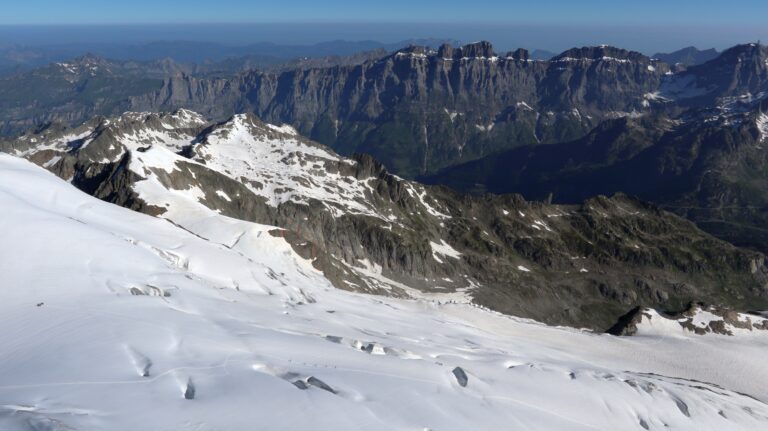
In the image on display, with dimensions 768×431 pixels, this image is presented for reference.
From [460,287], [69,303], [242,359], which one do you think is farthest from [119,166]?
[242,359]

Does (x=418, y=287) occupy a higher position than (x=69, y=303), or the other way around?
(x=69, y=303)

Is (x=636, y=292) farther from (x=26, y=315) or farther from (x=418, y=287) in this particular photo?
(x=26, y=315)

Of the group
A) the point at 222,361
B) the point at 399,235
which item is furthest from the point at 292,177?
the point at 222,361

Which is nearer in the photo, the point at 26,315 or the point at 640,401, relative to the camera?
the point at 26,315

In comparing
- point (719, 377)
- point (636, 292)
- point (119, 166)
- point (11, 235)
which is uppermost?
point (11, 235)

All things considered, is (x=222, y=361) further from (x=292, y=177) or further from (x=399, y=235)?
(x=292, y=177)

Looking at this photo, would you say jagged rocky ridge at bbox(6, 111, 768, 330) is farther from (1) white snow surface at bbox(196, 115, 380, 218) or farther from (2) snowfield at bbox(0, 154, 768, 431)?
(2) snowfield at bbox(0, 154, 768, 431)

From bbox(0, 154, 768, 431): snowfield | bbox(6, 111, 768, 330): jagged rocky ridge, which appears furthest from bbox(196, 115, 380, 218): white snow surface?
bbox(0, 154, 768, 431): snowfield
